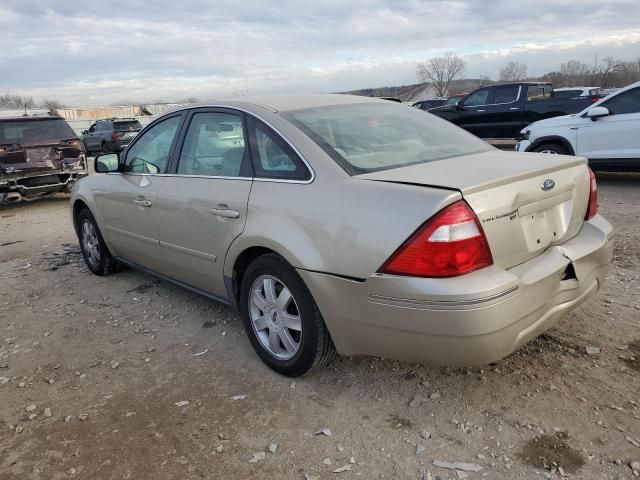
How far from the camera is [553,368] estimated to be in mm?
2992

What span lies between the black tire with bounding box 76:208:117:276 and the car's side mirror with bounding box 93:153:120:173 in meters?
0.66

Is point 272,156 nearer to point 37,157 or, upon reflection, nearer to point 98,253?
point 98,253

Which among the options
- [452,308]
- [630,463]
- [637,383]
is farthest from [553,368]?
[452,308]

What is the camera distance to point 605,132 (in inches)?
313

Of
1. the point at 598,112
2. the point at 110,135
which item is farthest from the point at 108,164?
the point at 110,135

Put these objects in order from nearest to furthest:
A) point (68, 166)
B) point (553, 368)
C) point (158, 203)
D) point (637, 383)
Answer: point (637, 383) → point (553, 368) → point (158, 203) → point (68, 166)

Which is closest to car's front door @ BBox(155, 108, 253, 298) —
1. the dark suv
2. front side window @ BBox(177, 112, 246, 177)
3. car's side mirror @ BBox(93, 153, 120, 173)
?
front side window @ BBox(177, 112, 246, 177)

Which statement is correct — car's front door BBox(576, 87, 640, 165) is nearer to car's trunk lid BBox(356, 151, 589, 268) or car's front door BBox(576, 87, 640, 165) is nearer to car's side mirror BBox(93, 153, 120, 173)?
car's trunk lid BBox(356, 151, 589, 268)

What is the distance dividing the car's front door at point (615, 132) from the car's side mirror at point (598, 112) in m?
0.09

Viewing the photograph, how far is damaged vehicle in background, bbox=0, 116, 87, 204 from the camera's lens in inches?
364

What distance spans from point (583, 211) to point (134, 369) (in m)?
2.90

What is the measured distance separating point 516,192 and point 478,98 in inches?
455

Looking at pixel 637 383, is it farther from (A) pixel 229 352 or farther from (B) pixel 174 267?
(B) pixel 174 267

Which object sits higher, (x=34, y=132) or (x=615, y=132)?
(x=34, y=132)
